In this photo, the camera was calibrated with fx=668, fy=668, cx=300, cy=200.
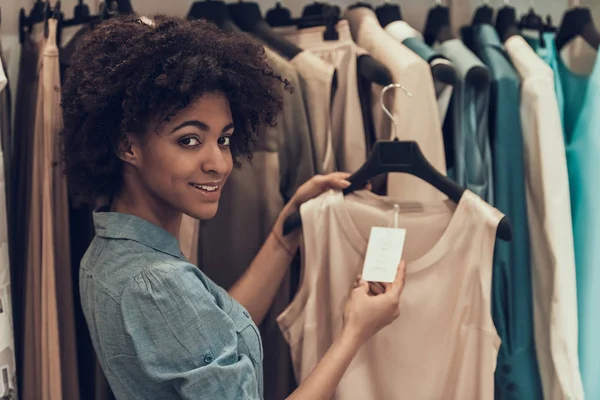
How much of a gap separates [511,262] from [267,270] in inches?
16.7

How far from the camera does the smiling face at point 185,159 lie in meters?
0.85

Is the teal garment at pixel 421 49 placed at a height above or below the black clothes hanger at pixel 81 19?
below

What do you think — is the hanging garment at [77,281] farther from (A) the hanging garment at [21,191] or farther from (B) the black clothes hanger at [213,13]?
(B) the black clothes hanger at [213,13]

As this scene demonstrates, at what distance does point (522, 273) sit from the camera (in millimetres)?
1164

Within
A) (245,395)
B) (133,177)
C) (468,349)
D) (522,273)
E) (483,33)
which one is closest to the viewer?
(245,395)

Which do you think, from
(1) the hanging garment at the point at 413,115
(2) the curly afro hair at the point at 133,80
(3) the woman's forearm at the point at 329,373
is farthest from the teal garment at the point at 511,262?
(2) the curly afro hair at the point at 133,80

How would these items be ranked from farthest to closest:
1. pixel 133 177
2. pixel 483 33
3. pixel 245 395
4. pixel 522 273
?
1. pixel 483 33
2. pixel 522 273
3. pixel 133 177
4. pixel 245 395

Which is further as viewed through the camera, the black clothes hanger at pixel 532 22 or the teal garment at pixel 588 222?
the black clothes hanger at pixel 532 22

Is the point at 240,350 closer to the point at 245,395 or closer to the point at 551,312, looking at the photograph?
the point at 245,395

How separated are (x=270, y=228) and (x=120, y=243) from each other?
1.30ft


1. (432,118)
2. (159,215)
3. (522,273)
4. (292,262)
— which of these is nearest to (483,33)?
(432,118)

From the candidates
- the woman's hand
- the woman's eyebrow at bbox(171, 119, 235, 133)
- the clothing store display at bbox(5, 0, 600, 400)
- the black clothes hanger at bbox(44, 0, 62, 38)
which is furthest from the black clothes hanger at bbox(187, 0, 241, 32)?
the woman's hand

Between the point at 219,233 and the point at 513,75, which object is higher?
the point at 513,75

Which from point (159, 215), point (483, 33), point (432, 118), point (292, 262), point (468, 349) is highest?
point (483, 33)
